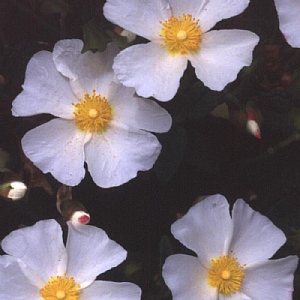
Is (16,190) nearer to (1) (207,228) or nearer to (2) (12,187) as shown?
(2) (12,187)

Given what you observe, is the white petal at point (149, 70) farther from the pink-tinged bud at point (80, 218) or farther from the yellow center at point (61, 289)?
the yellow center at point (61, 289)

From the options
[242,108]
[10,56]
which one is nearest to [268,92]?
[242,108]

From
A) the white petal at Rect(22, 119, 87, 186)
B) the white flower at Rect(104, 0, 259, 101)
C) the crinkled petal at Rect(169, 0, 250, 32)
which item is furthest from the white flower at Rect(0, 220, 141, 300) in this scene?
the crinkled petal at Rect(169, 0, 250, 32)

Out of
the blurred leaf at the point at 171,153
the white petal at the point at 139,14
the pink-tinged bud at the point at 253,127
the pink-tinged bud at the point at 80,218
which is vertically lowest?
the pink-tinged bud at the point at 80,218

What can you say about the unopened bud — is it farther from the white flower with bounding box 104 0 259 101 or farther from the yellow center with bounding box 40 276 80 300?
the white flower with bounding box 104 0 259 101

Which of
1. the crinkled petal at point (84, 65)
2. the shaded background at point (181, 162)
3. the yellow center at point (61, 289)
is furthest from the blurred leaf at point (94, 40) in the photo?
the yellow center at point (61, 289)

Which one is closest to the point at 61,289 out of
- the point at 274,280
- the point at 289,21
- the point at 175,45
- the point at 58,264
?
the point at 58,264
